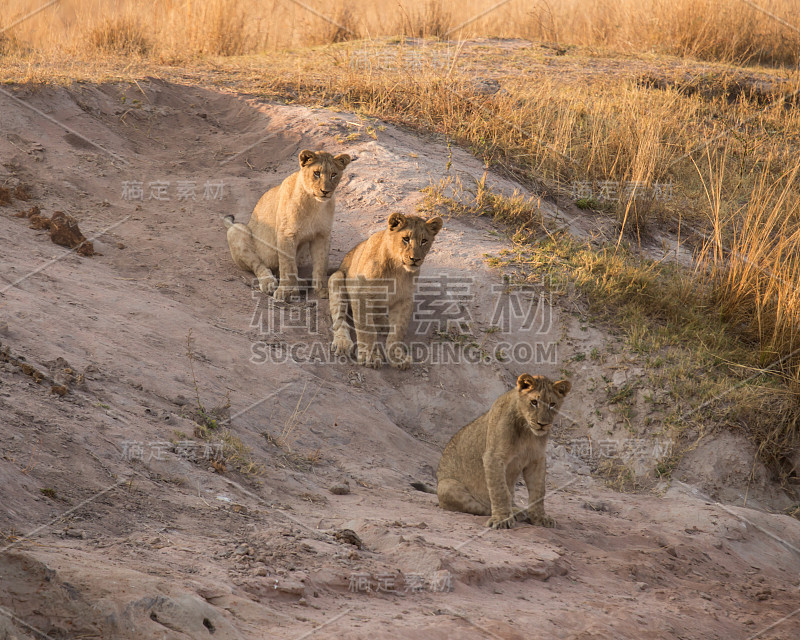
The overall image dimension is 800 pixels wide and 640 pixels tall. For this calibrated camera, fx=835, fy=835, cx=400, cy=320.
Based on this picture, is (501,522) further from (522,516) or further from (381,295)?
(381,295)

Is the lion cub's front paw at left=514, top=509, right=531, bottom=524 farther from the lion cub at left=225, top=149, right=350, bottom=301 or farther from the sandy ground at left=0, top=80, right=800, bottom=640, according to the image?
the lion cub at left=225, top=149, right=350, bottom=301

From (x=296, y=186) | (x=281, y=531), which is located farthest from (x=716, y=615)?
(x=296, y=186)

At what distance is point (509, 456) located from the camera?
16.8 ft

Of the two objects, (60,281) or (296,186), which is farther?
(296,186)

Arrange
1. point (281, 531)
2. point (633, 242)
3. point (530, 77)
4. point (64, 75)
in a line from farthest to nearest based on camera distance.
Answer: point (530, 77) → point (64, 75) → point (633, 242) → point (281, 531)

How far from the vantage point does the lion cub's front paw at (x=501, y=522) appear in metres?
5.12

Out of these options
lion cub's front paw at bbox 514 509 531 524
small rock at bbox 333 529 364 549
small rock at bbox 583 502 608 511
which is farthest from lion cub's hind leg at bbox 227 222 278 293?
small rock at bbox 333 529 364 549

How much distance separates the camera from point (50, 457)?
4426 millimetres

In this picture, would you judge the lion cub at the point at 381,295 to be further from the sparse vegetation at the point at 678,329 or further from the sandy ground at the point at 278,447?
the sparse vegetation at the point at 678,329

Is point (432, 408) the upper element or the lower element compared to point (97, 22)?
lower

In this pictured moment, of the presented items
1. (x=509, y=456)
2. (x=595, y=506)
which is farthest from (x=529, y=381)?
(x=595, y=506)

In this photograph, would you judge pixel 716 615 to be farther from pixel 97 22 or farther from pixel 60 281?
pixel 97 22

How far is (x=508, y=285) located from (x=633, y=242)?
Answer: 256cm

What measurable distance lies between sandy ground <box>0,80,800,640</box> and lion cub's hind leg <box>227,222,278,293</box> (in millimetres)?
135
